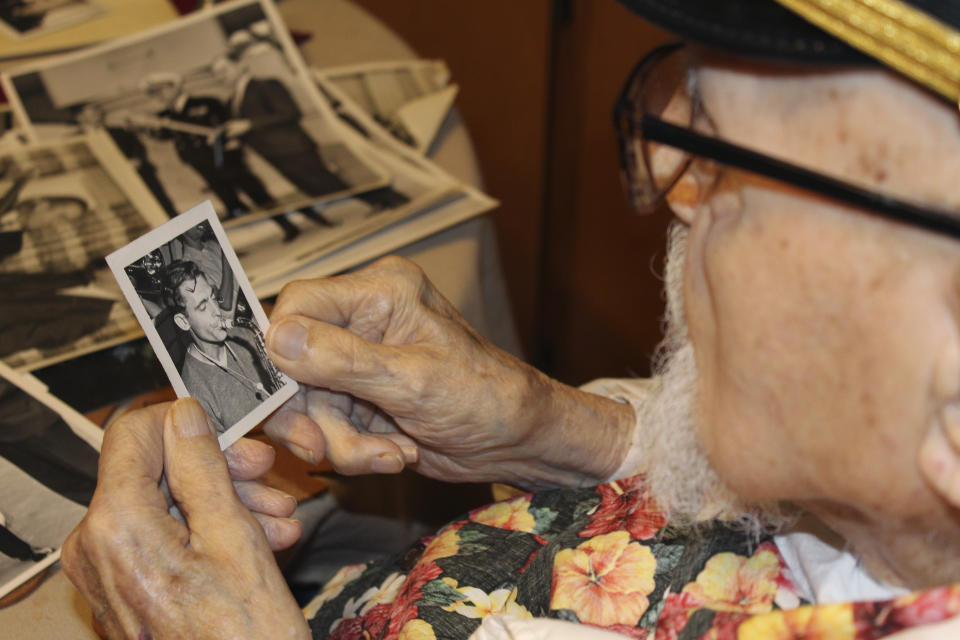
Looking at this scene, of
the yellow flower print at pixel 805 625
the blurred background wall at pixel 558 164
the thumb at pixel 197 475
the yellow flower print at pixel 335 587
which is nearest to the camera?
the yellow flower print at pixel 805 625

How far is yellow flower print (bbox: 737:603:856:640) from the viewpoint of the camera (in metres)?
0.53

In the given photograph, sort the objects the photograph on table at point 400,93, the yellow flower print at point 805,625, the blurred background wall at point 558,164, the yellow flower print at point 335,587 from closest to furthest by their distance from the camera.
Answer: the yellow flower print at point 805,625
the yellow flower print at point 335,587
the photograph on table at point 400,93
the blurred background wall at point 558,164

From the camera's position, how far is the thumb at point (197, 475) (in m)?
0.65

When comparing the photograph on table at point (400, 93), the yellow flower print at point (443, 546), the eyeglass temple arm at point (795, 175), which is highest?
the photograph on table at point (400, 93)

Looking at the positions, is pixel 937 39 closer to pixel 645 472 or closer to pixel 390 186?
pixel 645 472

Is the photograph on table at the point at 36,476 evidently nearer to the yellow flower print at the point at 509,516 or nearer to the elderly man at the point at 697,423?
the elderly man at the point at 697,423

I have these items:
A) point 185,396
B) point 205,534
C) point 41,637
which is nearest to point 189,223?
point 185,396

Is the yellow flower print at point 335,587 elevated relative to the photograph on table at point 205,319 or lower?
lower

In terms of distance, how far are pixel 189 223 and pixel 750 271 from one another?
450mm

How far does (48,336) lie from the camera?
90 centimetres

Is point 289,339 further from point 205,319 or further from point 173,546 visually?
point 173,546

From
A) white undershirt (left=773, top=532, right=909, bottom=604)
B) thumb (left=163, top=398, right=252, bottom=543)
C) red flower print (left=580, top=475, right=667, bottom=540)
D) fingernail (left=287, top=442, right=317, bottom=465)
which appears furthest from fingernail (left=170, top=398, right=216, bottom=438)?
white undershirt (left=773, top=532, right=909, bottom=604)

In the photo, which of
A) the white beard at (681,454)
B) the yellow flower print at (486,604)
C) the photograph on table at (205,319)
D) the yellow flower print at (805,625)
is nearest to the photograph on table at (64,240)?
the photograph on table at (205,319)

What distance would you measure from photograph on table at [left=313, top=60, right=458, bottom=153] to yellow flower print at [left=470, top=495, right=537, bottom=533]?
56 centimetres
